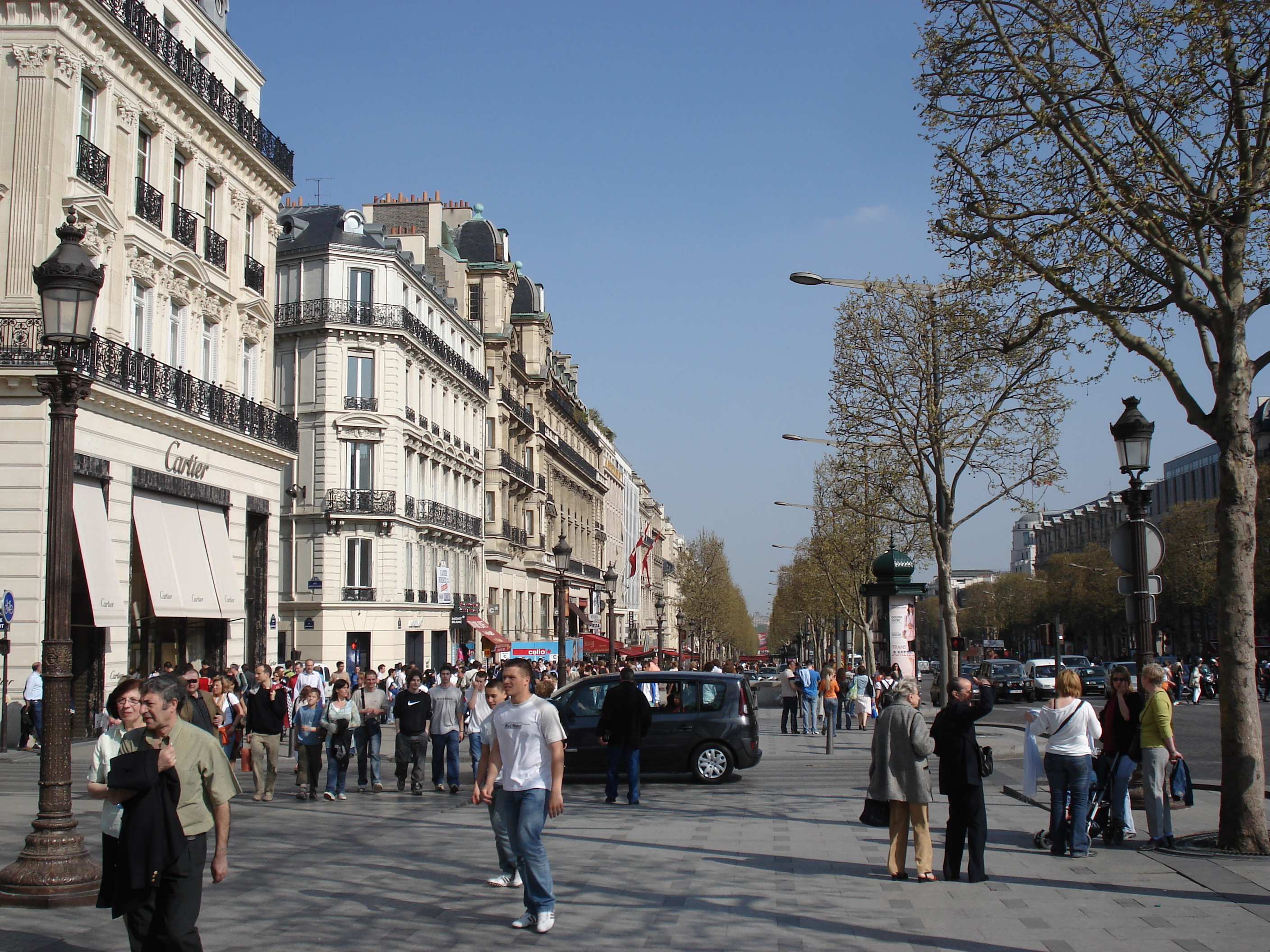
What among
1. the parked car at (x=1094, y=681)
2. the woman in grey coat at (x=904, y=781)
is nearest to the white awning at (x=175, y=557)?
the woman in grey coat at (x=904, y=781)

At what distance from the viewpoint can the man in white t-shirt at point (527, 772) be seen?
7988mm

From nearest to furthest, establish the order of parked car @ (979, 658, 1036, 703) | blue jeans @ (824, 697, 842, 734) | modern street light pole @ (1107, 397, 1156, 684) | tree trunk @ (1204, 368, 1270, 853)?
tree trunk @ (1204, 368, 1270, 853)
modern street light pole @ (1107, 397, 1156, 684)
blue jeans @ (824, 697, 842, 734)
parked car @ (979, 658, 1036, 703)

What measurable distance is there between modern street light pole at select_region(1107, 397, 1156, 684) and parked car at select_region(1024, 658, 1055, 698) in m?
36.0

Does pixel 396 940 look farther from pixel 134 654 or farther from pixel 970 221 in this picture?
pixel 134 654

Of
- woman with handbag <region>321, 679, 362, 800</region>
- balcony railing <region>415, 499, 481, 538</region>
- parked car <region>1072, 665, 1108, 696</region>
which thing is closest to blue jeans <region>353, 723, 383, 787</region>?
woman with handbag <region>321, 679, 362, 800</region>

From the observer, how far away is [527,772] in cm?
838

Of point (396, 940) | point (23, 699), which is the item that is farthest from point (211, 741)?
point (23, 699)

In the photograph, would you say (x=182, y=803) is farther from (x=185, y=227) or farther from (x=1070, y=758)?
(x=185, y=227)

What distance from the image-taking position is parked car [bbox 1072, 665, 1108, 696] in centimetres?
4950

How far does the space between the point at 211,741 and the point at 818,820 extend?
8.83 metres

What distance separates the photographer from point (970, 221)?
1254 centimetres

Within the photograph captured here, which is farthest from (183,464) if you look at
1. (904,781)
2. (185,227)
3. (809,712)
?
(904,781)

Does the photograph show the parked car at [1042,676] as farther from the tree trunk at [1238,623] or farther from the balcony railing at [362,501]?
the tree trunk at [1238,623]

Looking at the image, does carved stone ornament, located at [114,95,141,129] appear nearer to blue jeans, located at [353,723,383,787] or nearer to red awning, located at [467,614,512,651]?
blue jeans, located at [353,723,383,787]
